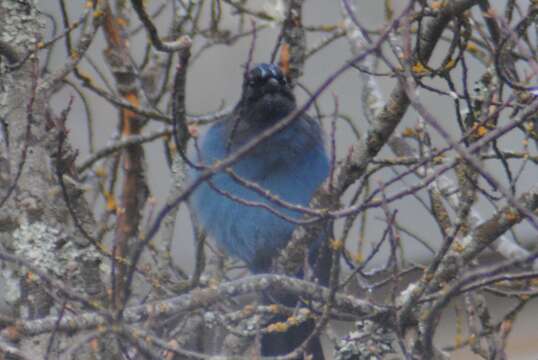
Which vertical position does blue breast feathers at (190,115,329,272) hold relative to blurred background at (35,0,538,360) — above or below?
below

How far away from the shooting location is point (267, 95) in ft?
17.2

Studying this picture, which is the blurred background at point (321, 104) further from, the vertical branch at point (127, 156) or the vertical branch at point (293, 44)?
the vertical branch at point (127, 156)

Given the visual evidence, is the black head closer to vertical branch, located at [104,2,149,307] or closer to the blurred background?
the blurred background

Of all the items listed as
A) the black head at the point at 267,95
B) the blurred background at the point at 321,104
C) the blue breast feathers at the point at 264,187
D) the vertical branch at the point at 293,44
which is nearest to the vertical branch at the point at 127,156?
the vertical branch at the point at 293,44

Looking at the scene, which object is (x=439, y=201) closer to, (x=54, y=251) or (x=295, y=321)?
(x=295, y=321)

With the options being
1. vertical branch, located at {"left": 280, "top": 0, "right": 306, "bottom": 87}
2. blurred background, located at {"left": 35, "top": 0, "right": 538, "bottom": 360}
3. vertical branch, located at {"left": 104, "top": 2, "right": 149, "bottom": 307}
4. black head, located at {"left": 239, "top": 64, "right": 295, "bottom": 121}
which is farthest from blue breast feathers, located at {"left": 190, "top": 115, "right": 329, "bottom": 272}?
vertical branch, located at {"left": 104, "top": 2, "right": 149, "bottom": 307}

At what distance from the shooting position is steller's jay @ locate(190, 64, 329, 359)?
505cm

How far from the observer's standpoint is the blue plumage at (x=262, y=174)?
5.06m

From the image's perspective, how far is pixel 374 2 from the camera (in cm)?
680

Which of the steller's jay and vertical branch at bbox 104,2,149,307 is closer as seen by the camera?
vertical branch at bbox 104,2,149,307

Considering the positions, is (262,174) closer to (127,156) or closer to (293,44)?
(293,44)

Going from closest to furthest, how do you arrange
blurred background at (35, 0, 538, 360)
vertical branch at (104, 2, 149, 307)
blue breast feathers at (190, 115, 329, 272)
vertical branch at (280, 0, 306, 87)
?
vertical branch at (104, 2, 149, 307) → vertical branch at (280, 0, 306, 87) → blue breast feathers at (190, 115, 329, 272) → blurred background at (35, 0, 538, 360)

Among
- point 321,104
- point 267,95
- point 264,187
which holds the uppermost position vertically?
point 321,104

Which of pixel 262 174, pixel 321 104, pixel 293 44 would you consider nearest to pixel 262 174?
pixel 262 174
